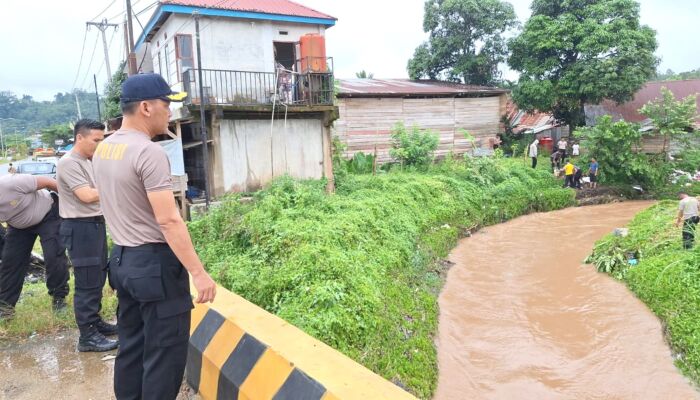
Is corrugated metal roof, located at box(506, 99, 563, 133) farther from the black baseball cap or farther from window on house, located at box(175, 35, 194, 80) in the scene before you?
the black baseball cap

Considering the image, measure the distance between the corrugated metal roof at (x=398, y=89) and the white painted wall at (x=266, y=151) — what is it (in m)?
5.02

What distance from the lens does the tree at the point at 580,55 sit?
725 inches

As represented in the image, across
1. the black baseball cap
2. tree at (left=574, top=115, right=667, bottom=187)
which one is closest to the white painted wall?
the black baseball cap

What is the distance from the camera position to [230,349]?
9.89 ft

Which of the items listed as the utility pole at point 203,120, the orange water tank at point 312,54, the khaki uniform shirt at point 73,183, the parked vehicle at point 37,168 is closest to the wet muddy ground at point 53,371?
the khaki uniform shirt at point 73,183

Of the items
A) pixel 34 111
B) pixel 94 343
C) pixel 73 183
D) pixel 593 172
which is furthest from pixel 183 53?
pixel 34 111

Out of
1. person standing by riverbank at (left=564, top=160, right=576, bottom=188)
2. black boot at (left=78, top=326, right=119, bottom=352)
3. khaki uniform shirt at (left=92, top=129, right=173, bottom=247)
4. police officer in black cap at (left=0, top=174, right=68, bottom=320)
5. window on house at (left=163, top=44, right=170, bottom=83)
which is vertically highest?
window on house at (left=163, top=44, right=170, bottom=83)

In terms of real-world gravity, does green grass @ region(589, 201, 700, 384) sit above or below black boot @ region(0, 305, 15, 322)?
below

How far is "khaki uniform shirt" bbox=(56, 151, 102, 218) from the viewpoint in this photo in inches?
146

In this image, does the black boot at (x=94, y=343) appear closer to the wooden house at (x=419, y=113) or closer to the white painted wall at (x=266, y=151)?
the white painted wall at (x=266, y=151)

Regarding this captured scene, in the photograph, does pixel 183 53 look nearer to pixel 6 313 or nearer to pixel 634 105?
pixel 6 313

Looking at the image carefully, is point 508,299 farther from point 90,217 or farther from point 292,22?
point 292,22

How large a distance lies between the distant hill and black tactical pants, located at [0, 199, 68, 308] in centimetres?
7380

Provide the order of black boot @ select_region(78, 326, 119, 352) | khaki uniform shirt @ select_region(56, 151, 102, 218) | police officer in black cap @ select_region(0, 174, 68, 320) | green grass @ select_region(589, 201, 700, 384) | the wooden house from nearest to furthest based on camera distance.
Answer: khaki uniform shirt @ select_region(56, 151, 102, 218), black boot @ select_region(78, 326, 119, 352), police officer in black cap @ select_region(0, 174, 68, 320), green grass @ select_region(589, 201, 700, 384), the wooden house
